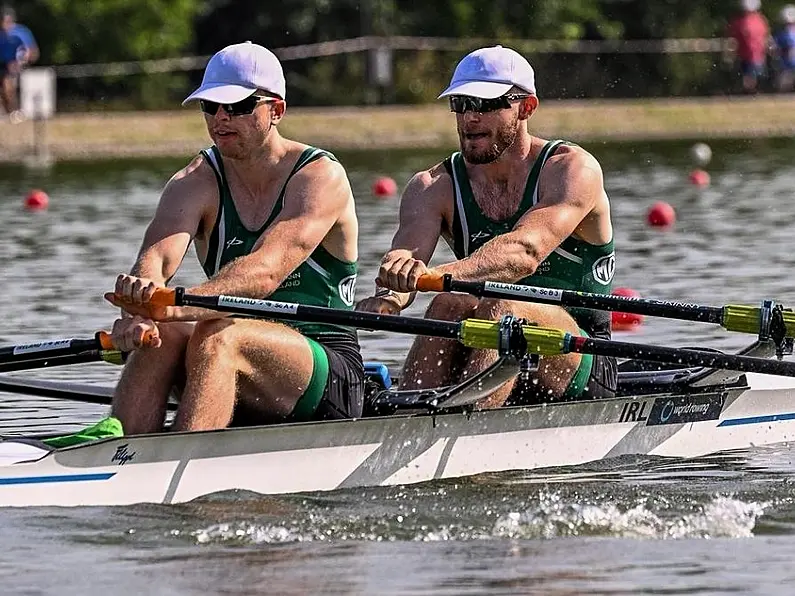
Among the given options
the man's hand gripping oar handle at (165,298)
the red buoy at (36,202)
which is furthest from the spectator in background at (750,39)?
the man's hand gripping oar handle at (165,298)

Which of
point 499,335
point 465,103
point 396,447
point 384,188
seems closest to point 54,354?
point 396,447

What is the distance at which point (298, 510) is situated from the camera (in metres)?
7.10

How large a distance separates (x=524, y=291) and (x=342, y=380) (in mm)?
784

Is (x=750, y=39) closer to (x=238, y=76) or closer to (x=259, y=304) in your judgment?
(x=238, y=76)

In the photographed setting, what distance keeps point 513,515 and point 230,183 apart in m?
1.68

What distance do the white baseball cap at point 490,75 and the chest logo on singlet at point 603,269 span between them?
2.43 feet

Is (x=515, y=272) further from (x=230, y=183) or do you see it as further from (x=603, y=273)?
(x=230, y=183)

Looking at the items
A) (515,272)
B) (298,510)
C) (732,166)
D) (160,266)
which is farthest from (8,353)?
(732,166)

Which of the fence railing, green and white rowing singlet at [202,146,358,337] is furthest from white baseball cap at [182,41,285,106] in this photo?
the fence railing

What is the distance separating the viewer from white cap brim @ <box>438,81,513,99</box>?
793 centimetres

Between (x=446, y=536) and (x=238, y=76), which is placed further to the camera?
(x=238, y=76)

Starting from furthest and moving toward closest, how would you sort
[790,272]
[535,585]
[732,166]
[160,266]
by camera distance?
[732,166] < [790,272] < [160,266] < [535,585]

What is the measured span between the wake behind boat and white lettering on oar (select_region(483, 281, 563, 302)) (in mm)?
308

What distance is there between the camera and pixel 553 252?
8.13m
